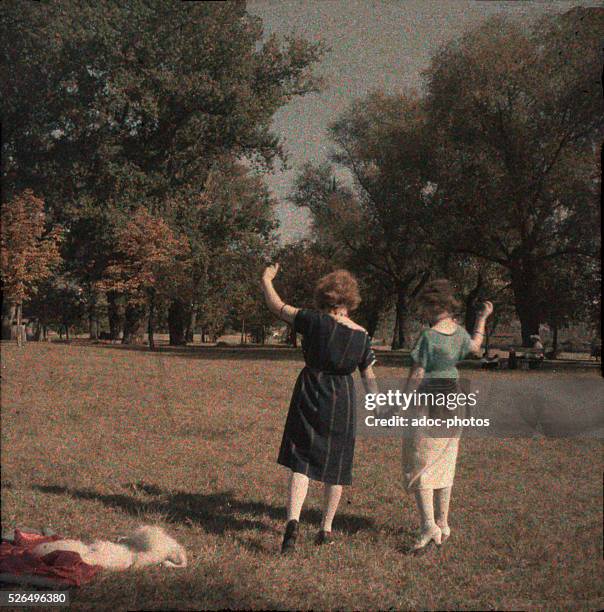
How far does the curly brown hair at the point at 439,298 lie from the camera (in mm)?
3656

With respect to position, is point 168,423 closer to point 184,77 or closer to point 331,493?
point 331,493

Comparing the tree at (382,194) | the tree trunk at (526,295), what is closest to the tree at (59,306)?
the tree at (382,194)

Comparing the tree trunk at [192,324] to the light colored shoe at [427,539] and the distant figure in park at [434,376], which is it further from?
the light colored shoe at [427,539]

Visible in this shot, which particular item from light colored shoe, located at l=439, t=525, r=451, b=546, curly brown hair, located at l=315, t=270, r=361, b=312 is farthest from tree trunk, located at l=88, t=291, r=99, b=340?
light colored shoe, located at l=439, t=525, r=451, b=546

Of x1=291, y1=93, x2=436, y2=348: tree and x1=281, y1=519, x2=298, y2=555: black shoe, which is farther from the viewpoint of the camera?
x1=291, y1=93, x2=436, y2=348: tree

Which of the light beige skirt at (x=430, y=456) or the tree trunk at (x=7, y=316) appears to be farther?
the tree trunk at (x=7, y=316)

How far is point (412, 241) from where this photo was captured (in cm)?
413

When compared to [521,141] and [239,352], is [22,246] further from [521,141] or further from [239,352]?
[521,141]

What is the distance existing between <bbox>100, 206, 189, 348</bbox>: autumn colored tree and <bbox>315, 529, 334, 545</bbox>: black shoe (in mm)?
1399

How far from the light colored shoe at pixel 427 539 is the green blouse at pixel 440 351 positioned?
835 mm

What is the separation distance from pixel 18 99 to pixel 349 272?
82.0 inches

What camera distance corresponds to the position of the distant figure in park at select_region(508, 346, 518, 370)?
4.35 m

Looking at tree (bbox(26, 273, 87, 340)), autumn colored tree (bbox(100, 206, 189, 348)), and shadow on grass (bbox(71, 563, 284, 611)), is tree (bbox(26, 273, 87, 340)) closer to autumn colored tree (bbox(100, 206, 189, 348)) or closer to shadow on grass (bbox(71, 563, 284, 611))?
autumn colored tree (bbox(100, 206, 189, 348))

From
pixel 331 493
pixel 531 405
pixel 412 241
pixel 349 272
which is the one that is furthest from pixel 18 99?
pixel 531 405
